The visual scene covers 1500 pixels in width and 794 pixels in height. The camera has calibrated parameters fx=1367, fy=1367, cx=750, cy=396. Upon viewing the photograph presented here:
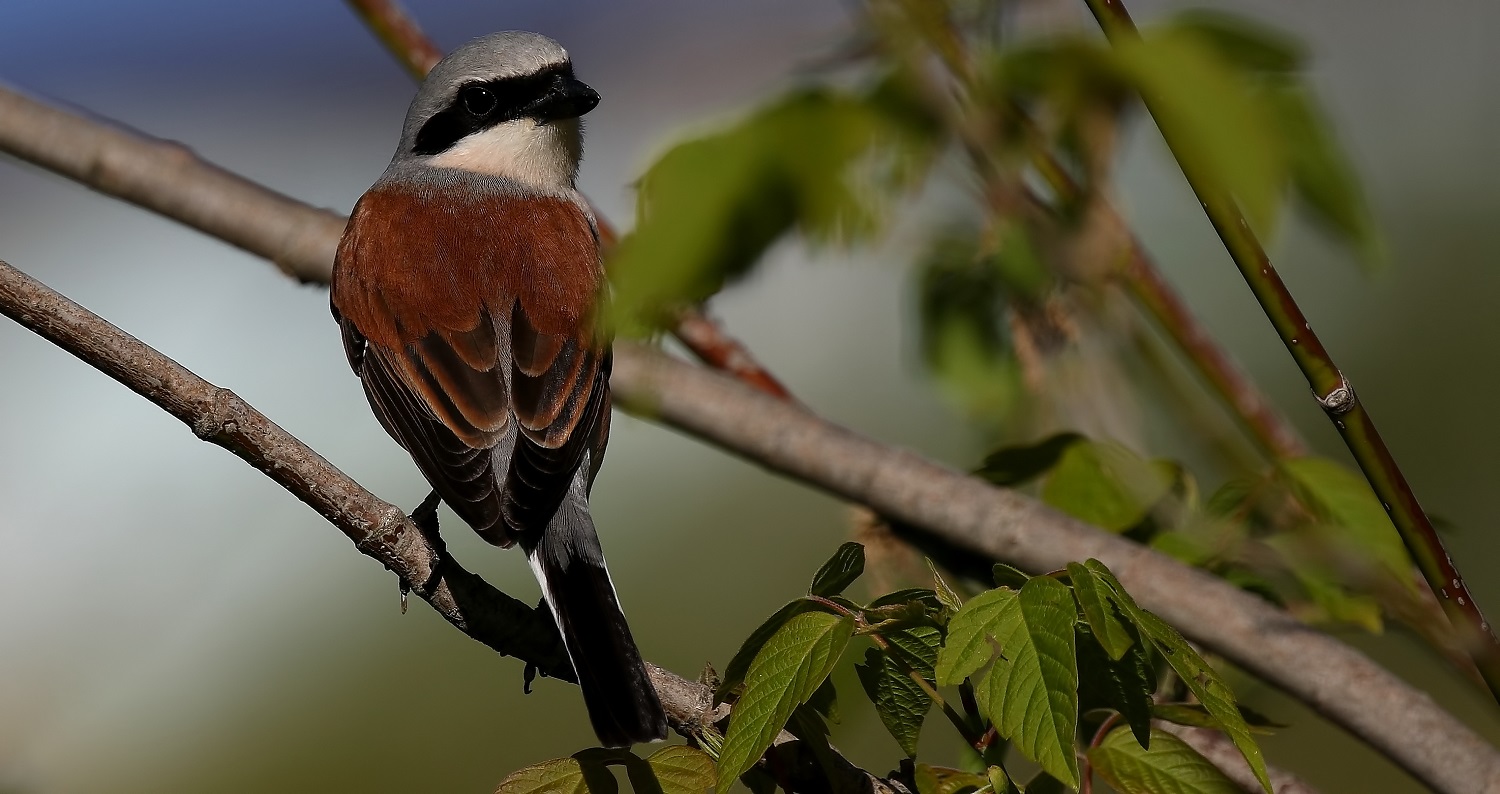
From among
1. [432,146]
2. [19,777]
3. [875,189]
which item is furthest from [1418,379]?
[19,777]

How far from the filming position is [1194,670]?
1327 mm

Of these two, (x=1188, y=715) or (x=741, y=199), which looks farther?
→ (x=1188, y=715)

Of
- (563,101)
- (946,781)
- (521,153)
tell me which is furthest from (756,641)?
(521,153)

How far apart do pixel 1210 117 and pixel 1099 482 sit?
100cm

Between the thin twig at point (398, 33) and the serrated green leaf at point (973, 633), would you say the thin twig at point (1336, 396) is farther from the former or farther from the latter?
the thin twig at point (398, 33)

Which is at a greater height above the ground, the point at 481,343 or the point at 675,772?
the point at 481,343

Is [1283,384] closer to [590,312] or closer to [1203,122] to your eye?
[590,312]

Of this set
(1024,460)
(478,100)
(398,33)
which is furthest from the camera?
(478,100)

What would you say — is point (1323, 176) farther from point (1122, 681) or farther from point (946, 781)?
point (946, 781)

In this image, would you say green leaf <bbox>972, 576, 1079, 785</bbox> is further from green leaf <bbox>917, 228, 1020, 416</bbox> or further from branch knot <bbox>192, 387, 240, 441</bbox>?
branch knot <bbox>192, 387, 240, 441</bbox>

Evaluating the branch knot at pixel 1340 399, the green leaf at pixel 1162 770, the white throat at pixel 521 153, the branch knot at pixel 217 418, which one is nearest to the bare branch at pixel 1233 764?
the green leaf at pixel 1162 770

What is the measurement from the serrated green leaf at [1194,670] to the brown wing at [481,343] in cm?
118

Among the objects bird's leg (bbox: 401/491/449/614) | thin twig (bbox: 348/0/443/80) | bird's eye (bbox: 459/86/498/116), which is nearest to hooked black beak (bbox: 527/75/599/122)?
bird's eye (bbox: 459/86/498/116)

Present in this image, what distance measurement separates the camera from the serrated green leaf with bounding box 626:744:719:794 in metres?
1.48
